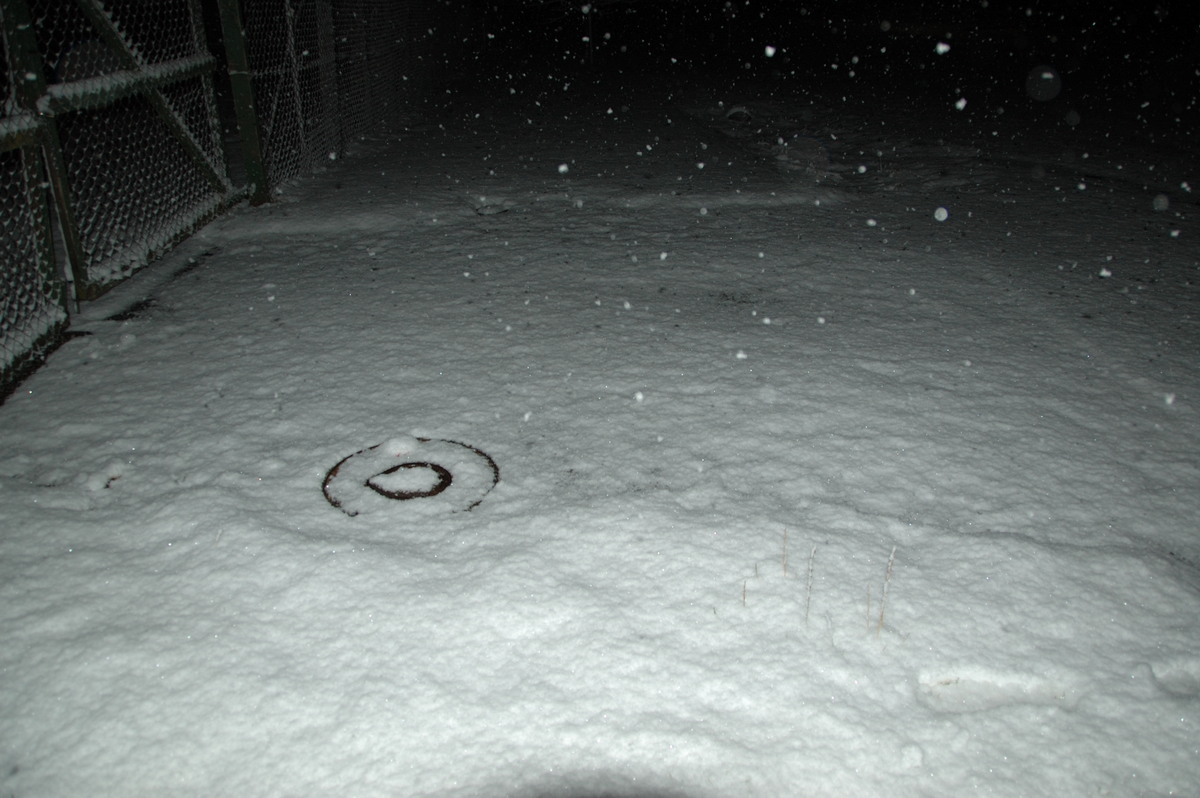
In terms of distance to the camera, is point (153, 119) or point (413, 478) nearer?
point (413, 478)

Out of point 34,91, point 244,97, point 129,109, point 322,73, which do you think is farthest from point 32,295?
point 322,73

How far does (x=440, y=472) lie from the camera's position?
2.30 meters

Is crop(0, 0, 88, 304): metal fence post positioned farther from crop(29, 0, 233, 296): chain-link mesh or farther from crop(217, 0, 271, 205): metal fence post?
crop(217, 0, 271, 205): metal fence post

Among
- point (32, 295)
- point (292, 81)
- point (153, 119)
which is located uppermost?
point (292, 81)

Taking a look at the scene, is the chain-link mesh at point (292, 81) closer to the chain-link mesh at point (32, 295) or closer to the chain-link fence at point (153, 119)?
the chain-link fence at point (153, 119)

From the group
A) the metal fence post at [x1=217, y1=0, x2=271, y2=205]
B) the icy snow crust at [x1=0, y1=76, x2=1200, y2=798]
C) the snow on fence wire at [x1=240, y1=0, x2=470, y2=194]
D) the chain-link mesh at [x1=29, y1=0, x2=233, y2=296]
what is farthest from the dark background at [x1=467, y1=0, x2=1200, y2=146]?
the chain-link mesh at [x1=29, y1=0, x2=233, y2=296]

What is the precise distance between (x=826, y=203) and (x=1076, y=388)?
10.1 feet

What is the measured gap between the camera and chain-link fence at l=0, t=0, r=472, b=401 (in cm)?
304

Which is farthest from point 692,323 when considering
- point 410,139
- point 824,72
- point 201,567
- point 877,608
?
point 824,72

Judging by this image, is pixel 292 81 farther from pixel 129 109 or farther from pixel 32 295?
pixel 32 295

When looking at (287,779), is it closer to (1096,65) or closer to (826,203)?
(826,203)

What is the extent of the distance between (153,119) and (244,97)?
3.98 metres

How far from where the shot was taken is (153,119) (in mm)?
8031

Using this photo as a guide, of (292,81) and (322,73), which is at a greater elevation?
(322,73)
